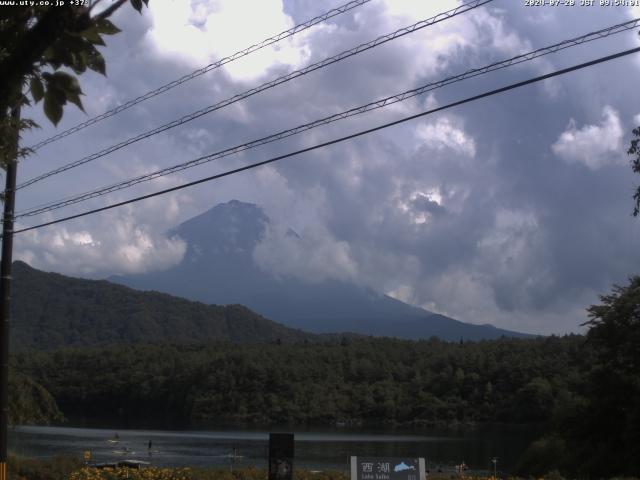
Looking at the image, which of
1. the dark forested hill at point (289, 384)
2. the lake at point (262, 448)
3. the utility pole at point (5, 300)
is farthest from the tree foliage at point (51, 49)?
the dark forested hill at point (289, 384)

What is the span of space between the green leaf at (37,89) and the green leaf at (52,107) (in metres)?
0.03

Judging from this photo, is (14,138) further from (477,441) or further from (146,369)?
(146,369)

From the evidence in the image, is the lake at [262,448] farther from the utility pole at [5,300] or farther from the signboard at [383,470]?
the signboard at [383,470]

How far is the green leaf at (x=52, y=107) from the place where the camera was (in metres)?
4.02

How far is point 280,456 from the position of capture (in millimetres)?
13391

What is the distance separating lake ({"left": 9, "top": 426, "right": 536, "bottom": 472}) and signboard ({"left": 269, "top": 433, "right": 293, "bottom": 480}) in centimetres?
2852

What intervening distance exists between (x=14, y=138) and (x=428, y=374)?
11370 centimetres

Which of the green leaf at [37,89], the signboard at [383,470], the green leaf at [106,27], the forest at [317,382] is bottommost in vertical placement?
the signboard at [383,470]

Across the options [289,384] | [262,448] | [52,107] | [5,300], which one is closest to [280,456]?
[5,300]

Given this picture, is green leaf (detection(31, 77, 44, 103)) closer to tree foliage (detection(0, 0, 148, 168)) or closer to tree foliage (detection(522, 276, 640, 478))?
tree foliage (detection(0, 0, 148, 168))

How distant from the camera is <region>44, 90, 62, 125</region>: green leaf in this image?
4.02 meters

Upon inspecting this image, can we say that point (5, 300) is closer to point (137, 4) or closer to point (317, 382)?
point (137, 4)

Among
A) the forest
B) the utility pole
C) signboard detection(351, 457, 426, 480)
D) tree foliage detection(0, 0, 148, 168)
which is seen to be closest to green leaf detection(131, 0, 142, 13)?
tree foliage detection(0, 0, 148, 168)

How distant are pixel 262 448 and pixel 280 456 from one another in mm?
49413
